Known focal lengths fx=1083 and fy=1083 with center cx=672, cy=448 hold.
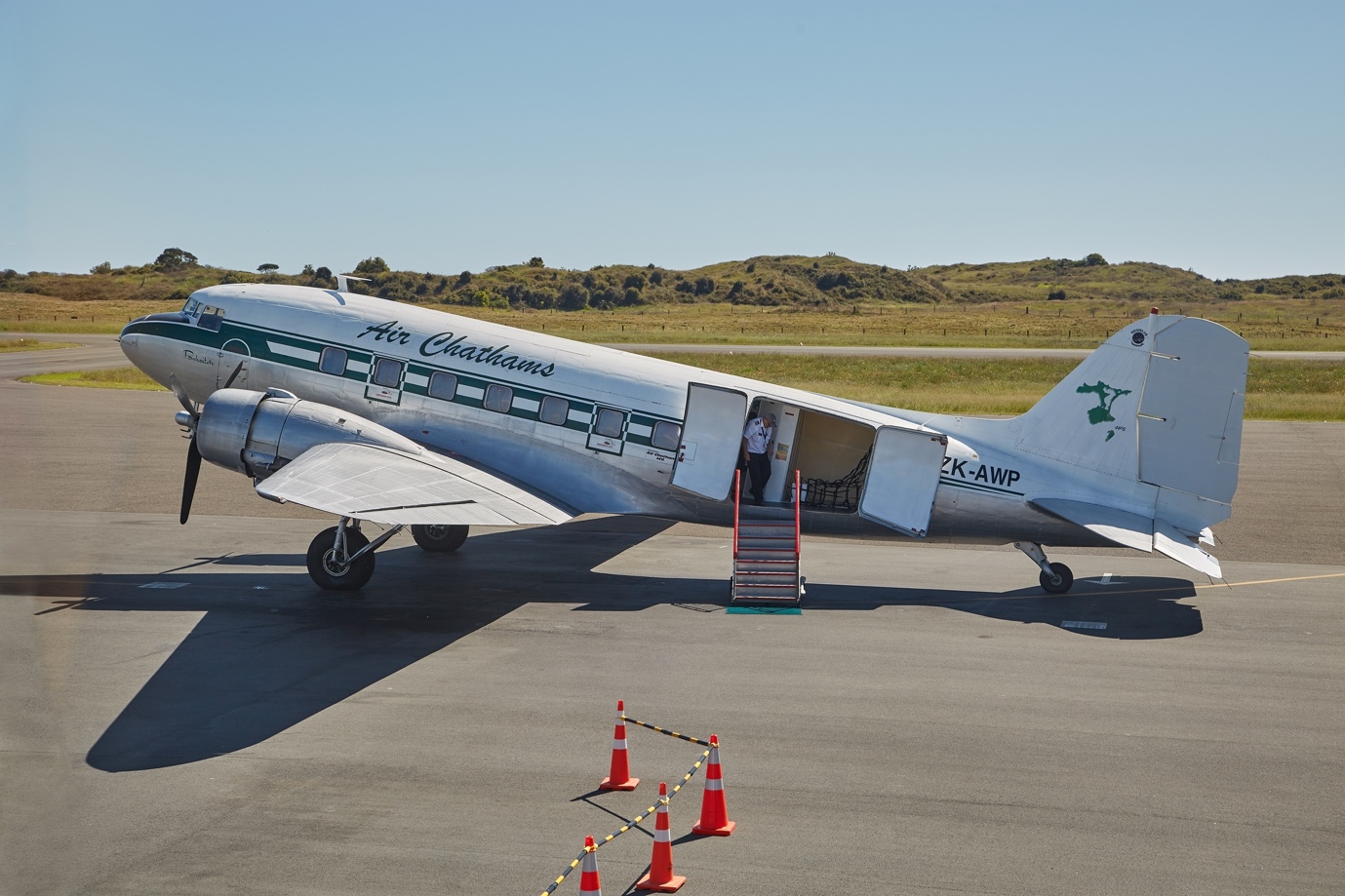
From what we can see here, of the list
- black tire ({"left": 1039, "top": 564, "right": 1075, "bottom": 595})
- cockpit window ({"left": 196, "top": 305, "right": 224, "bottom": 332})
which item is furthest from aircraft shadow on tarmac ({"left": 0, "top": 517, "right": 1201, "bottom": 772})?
cockpit window ({"left": 196, "top": 305, "right": 224, "bottom": 332})

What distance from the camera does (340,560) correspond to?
17141 mm

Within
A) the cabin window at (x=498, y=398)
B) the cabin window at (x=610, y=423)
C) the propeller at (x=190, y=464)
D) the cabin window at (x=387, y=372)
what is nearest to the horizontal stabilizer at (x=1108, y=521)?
the cabin window at (x=610, y=423)

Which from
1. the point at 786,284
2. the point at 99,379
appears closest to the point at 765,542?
the point at 99,379

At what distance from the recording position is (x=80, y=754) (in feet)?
34.5

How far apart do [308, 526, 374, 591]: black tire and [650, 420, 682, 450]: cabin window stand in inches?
195

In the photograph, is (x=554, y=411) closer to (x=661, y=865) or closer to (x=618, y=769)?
(x=618, y=769)

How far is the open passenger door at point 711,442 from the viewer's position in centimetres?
1778

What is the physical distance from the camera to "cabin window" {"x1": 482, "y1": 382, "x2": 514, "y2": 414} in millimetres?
18625

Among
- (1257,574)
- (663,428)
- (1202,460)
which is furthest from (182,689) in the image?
(1257,574)

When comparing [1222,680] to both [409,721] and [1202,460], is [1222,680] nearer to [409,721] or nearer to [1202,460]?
[1202,460]

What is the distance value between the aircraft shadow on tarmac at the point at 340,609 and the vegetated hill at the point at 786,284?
7261 centimetres

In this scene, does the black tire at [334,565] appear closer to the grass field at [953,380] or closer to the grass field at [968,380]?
the grass field at [968,380]

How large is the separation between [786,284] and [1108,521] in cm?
13061

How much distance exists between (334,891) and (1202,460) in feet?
46.0
